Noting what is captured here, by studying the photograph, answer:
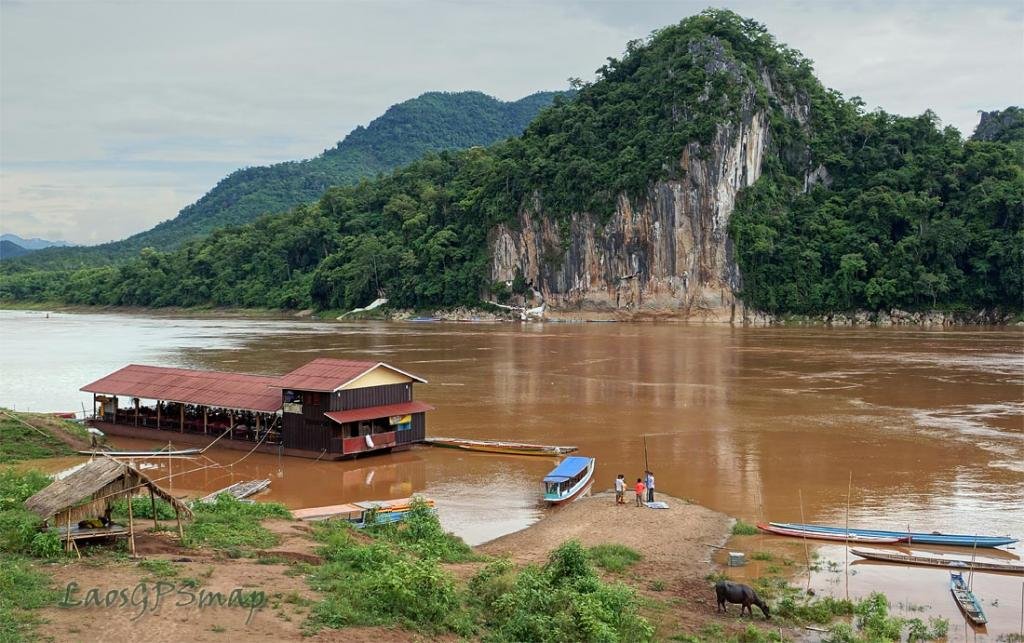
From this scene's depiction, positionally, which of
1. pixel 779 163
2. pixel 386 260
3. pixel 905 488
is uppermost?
pixel 779 163

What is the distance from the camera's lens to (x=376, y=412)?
25.2 m

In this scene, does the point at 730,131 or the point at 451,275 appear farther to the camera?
the point at 451,275

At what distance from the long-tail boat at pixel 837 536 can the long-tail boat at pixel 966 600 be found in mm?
2007

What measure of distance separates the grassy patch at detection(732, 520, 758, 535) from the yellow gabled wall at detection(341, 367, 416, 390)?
11627mm

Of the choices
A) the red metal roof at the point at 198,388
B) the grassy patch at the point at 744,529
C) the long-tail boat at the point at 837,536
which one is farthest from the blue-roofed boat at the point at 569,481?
the red metal roof at the point at 198,388

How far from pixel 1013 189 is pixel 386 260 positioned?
63873mm

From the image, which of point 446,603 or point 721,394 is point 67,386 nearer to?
point 721,394

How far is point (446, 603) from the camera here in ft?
37.1

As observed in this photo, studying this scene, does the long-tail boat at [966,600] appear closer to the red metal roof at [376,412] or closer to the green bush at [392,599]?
the green bush at [392,599]

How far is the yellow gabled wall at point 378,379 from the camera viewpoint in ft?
81.8

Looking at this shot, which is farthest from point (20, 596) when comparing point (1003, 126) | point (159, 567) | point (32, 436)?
point (1003, 126)

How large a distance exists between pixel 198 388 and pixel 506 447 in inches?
407

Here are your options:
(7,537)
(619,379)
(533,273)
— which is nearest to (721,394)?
(619,379)

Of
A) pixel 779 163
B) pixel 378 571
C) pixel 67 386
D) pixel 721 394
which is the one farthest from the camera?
pixel 779 163
